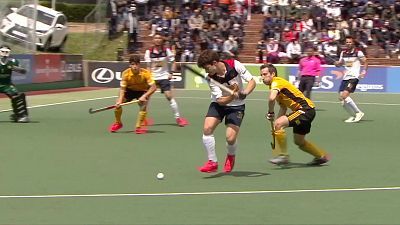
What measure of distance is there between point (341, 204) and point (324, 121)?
10.7 metres

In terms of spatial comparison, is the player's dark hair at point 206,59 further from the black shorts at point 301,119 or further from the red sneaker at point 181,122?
the red sneaker at point 181,122

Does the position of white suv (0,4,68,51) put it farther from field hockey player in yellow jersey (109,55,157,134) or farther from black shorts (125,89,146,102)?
field hockey player in yellow jersey (109,55,157,134)

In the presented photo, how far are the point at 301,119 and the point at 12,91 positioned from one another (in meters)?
9.17

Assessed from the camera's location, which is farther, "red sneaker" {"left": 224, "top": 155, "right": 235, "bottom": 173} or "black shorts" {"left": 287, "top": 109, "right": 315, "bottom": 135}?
"black shorts" {"left": 287, "top": 109, "right": 315, "bottom": 135}

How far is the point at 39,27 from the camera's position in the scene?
36.3m

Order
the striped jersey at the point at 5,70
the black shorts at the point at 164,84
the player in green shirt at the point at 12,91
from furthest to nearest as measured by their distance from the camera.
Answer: the striped jersey at the point at 5,70, the black shorts at the point at 164,84, the player in green shirt at the point at 12,91

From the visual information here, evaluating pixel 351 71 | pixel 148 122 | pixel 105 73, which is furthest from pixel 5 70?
pixel 105 73

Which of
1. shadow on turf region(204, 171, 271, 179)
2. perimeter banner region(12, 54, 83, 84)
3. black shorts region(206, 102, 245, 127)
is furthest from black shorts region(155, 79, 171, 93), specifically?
perimeter banner region(12, 54, 83, 84)

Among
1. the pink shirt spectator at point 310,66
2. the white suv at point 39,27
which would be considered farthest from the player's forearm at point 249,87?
the white suv at point 39,27

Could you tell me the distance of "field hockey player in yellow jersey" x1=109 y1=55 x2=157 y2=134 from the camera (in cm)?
1728

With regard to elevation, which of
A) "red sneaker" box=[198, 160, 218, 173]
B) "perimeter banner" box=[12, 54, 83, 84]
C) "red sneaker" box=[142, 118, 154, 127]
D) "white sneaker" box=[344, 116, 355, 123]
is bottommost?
"perimeter banner" box=[12, 54, 83, 84]

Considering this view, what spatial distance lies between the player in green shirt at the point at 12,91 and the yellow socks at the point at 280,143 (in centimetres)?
808

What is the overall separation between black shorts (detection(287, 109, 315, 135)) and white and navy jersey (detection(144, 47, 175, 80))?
7.11 m

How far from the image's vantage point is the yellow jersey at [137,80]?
17359 millimetres
